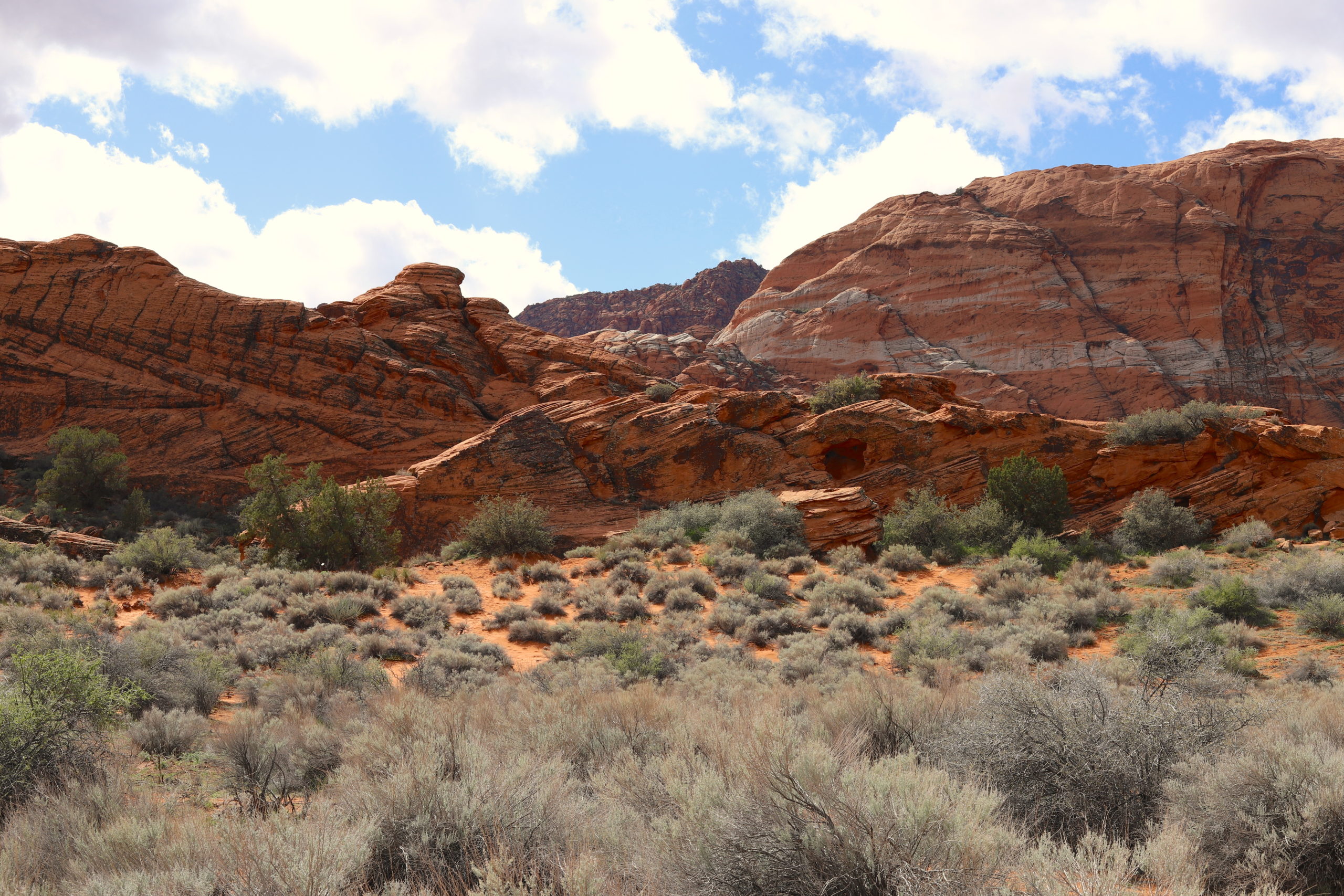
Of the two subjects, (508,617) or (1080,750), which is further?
(508,617)

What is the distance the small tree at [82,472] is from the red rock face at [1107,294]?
4615cm

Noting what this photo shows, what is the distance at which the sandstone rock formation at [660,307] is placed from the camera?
300 feet

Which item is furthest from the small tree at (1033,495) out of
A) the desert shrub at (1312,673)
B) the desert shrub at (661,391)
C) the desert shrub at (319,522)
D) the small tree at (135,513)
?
the small tree at (135,513)

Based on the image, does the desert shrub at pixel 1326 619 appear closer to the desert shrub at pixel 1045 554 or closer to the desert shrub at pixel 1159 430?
the desert shrub at pixel 1045 554

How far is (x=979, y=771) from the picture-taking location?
4.25m

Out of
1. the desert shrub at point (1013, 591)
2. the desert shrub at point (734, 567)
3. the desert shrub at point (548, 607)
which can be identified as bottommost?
the desert shrub at point (1013, 591)

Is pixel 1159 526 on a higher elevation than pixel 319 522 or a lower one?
lower

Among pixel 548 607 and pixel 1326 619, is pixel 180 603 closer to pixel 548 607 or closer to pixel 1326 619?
pixel 548 607

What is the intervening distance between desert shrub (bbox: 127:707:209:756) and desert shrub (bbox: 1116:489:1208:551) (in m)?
21.7

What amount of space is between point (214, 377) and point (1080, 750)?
3572cm

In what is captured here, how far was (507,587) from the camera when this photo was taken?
15219 mm

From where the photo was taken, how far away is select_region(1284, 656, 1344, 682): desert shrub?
26.9 feet

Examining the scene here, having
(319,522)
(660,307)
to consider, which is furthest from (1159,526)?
(660,307)

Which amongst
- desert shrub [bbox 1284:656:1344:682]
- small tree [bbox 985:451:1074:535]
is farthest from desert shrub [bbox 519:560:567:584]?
small tree [bbox 985:451:1074:535]
